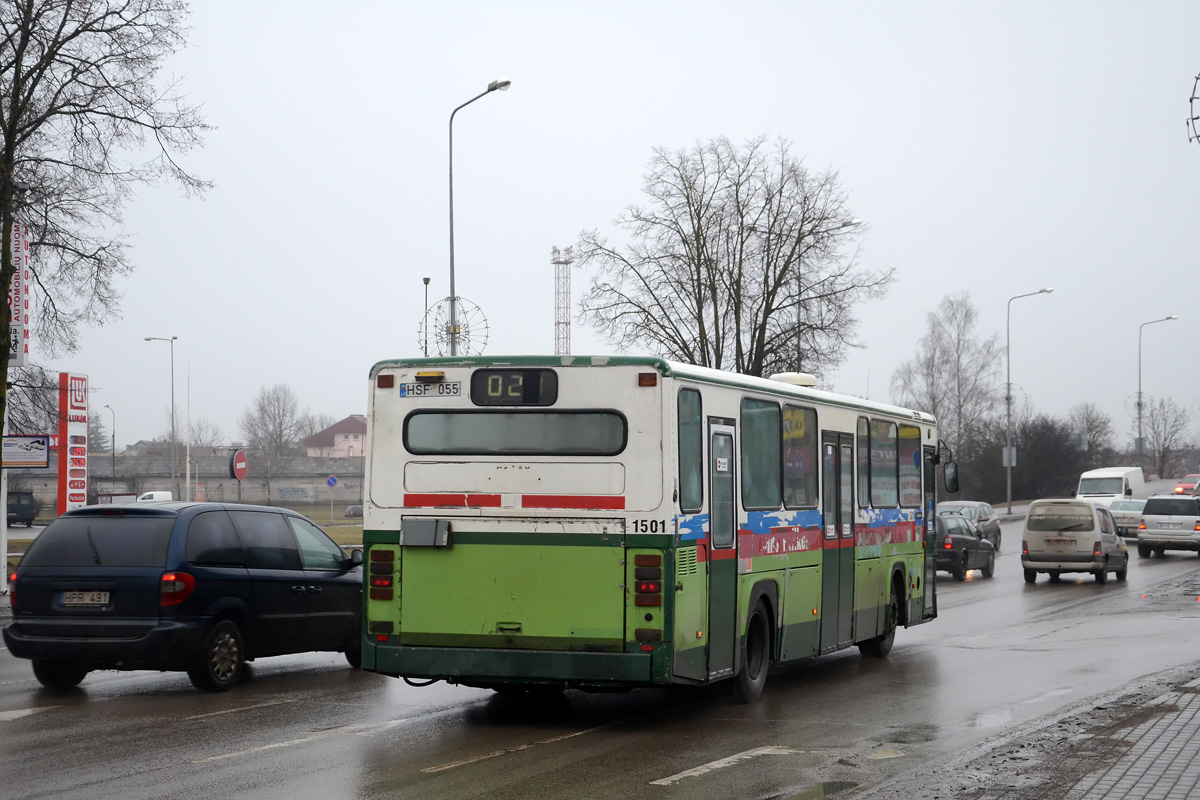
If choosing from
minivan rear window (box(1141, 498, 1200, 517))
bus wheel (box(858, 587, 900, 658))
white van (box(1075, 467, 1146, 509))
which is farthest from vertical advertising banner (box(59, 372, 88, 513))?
white van (box(1075, 467, 1146, 509))

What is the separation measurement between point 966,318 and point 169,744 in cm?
8508

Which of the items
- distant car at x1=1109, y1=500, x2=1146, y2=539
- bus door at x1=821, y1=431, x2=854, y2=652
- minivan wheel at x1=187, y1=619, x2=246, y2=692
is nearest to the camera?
minivan wheel at x1=187, y1=619, x2=246, y2=692

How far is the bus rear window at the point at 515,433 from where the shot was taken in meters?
9.99

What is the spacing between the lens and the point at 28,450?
28.6m

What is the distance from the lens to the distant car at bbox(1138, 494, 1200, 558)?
1513 inches

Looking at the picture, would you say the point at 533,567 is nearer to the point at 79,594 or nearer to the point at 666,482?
the point at 666,482

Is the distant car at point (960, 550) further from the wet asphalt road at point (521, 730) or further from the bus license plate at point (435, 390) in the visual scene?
the bus license plate at point (435, 390)

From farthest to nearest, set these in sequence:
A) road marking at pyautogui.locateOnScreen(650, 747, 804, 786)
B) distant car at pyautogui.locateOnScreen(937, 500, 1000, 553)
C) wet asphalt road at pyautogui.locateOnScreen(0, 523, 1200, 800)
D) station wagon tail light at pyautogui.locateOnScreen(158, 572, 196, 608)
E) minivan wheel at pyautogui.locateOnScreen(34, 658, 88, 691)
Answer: distant car at pyautogui.locateOnScreen(937, 500, 1000, 553), minivan wheel at pyautogui.locateOnScreen(34, 658, 88, 691), station wagon tail light at pyautogui.locateOnScreen(158, 572, 196, 608), road marking at pyautogui.locateOnScreen(650, 747, 804, 786), wet asphalt road at pyautogui.locateOnScreen(0, 523, 1200, 800)

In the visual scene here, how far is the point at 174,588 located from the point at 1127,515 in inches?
1630

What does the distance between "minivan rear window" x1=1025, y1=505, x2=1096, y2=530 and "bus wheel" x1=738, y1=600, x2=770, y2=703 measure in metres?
19.1

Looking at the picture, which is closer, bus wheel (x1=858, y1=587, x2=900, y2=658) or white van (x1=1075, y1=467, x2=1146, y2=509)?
bus wheel (x1=858, y1=587, x2=900, y2=658)

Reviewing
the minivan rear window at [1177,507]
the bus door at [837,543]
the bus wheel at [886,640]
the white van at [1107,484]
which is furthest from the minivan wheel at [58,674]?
the white van at [1107,484]

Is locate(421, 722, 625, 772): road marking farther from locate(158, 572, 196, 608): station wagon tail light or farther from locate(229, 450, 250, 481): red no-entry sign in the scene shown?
locate(229, 450, 250, 481): red no-entry sign

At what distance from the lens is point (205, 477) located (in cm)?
10475
